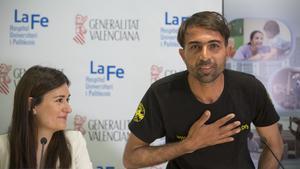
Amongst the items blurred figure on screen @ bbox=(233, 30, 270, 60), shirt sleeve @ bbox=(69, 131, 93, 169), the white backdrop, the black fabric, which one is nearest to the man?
the black fabric

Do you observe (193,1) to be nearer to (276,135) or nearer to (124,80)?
(124,80)

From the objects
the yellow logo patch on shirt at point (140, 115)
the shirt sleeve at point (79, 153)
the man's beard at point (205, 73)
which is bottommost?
the shirt sleeve at point (79, 153)

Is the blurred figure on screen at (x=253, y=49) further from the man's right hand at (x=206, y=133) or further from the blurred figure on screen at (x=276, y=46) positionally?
the man's right hand at (x=206, y=133)

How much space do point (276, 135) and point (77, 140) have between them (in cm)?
94

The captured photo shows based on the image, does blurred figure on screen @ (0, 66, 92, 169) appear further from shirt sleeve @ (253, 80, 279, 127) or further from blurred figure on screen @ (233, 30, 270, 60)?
blurred figure on screen @ (233, 30, 270, 60)

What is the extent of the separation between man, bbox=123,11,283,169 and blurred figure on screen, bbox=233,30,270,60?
86cm

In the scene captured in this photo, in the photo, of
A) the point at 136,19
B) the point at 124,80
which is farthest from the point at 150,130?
the point at 136,19

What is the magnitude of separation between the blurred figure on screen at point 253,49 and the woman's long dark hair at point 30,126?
3.86 ft

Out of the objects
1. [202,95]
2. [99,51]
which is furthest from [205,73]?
[99,51]

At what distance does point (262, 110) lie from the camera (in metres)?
1.53

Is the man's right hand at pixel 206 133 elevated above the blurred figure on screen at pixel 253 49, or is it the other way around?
the blurred figure on screen at pixel 253 49

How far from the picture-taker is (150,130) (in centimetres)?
150

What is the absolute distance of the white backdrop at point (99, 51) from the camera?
229 cm

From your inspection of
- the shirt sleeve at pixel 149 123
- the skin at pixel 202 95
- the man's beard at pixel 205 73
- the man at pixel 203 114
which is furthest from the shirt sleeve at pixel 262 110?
the shirt sleeve at pixel 149 123
